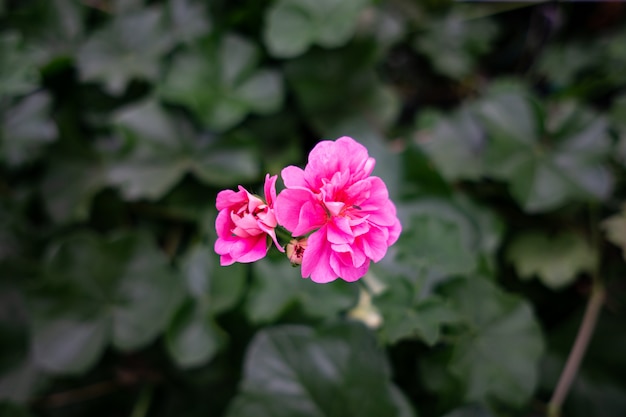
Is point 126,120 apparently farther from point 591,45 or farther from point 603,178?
point 591,45

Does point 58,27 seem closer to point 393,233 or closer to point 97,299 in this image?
point 97,299

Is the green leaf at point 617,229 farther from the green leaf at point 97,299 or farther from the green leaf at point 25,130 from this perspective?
the green leaf at point 25,130

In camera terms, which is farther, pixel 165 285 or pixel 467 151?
pixel 467 151

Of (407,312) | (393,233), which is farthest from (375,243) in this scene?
(407,312)

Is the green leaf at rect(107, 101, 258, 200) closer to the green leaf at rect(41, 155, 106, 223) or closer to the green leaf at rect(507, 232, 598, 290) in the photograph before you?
the green leaf at rect(41, 155, 106, 223)

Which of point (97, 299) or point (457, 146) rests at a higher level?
point (457, 146)

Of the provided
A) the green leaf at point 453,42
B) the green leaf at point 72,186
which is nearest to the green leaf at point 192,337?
the green leaf at point 72,186

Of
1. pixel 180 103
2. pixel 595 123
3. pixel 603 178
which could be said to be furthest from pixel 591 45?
pixel 180 103
